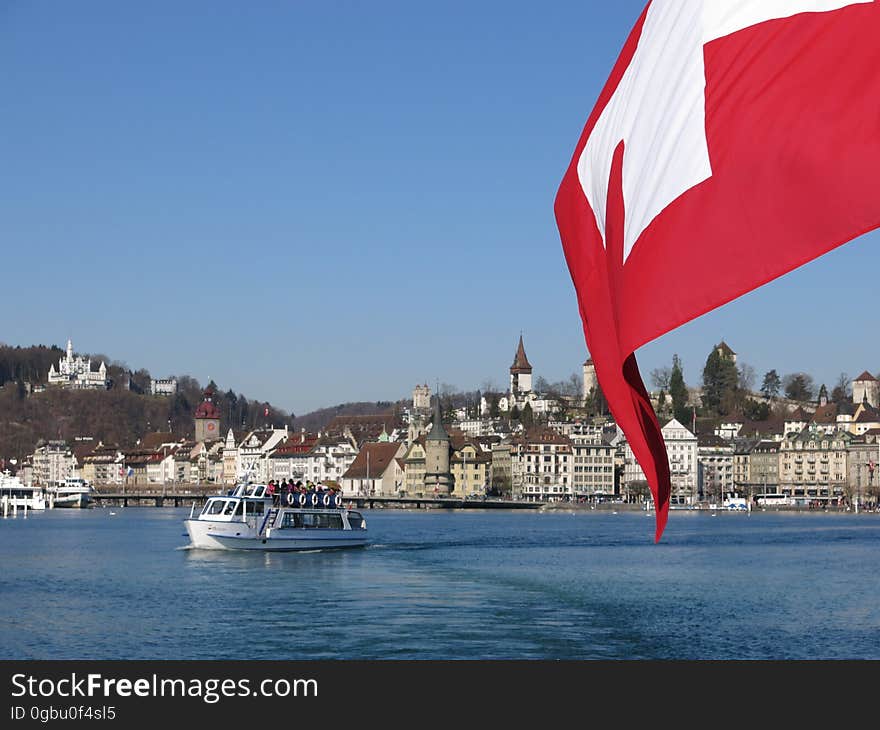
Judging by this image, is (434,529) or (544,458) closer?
(434,529)

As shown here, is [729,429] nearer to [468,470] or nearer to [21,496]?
[468,470]

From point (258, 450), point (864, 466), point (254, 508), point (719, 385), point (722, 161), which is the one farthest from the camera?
point (719, 385)

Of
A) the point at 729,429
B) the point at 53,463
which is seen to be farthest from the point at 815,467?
the point at 53,463

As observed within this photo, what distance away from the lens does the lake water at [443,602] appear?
66.1 ft

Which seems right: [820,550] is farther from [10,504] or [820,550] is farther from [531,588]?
[10,504]

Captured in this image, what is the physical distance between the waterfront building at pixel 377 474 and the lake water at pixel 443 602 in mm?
79642

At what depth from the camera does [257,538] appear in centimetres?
4347

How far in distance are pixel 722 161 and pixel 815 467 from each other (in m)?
122

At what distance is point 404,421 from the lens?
16438 centimetres

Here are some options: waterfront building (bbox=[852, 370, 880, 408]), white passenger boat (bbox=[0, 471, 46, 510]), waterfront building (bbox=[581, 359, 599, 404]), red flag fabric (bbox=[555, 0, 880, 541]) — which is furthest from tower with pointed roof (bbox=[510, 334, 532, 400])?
red flag fabric (bbox=[555, 0, 880, 541])
